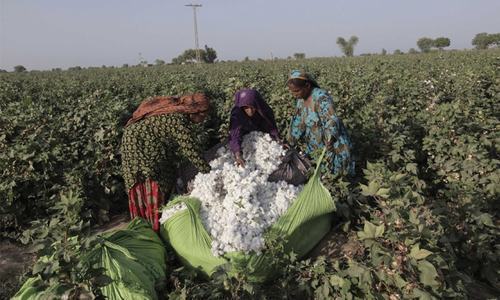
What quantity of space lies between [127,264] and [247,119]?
171 cm

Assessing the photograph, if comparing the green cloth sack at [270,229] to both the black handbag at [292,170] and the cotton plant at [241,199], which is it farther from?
the black handbag at [292,170]

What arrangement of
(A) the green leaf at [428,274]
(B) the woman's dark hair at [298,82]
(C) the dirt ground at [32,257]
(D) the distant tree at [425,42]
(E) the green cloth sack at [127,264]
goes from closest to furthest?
(A) the green leaf at [428,274], (E) the green cloth sack at [127,264], (C) the dirt ground at [32,257], (B) the woman's dark hair at [298,82], (D) the distant tree at [425,42]

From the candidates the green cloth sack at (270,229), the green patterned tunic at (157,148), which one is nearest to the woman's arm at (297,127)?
the green cloth sack at (270,229)

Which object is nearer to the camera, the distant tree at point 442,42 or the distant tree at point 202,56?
the distant tree at point 202,56

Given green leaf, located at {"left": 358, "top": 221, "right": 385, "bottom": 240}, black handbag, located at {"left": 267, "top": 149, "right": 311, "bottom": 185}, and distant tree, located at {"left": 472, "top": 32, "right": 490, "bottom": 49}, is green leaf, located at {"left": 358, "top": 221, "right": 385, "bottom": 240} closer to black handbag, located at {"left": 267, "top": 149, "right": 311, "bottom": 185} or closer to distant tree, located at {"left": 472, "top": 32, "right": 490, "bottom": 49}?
black handbag, located at {"left": 267, "top": 149, "right": 311, "bottom": 185}

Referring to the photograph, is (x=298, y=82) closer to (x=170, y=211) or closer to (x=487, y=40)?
(x=170, y=211)

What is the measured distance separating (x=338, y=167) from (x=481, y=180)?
1.20 meters

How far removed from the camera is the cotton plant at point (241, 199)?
2.67m

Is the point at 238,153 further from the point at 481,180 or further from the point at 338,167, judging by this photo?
the point at 481,180

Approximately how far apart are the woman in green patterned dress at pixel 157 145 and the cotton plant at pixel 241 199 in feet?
0.73

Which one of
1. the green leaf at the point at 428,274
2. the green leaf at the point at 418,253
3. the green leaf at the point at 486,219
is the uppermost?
the green leaf at the point at 418,253

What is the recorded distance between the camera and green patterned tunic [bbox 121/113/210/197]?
3.16 m

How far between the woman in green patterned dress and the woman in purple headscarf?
387 mm

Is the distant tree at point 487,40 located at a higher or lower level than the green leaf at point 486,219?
higher
